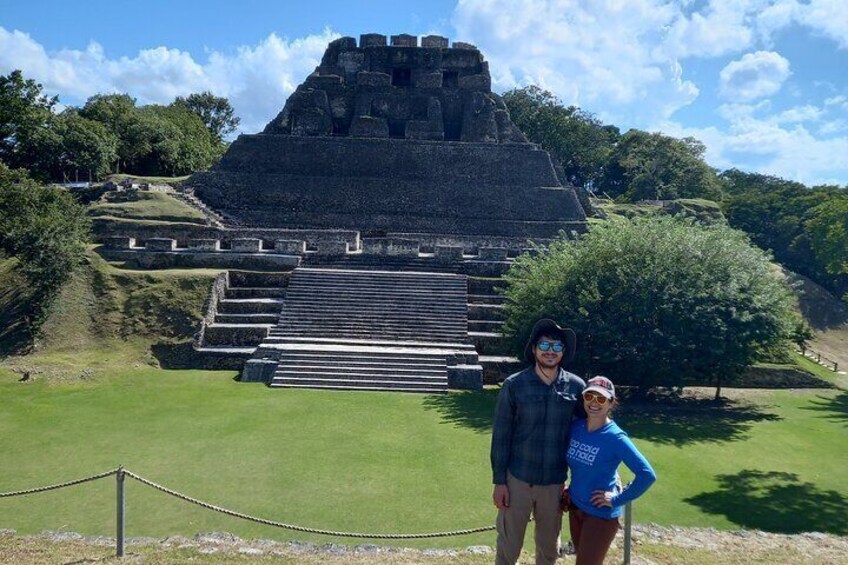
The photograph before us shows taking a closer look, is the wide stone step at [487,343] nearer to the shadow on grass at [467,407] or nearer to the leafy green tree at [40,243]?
the shadow on grass at [467,407]

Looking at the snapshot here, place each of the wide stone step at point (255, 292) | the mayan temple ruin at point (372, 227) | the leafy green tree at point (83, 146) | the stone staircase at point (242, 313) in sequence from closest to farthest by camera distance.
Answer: the mayan temple ruin at point (372, 227), the stone staircase at point (242, 313), the wide stone step at point (255, 292), the leafy green tree at point (83, 146)

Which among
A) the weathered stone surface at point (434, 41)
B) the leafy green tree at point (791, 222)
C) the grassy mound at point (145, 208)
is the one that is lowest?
the grassy mound at point (145, 208)

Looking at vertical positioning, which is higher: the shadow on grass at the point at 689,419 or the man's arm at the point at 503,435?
the man's arm at the point at 503,435

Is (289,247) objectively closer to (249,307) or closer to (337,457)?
(249,307)

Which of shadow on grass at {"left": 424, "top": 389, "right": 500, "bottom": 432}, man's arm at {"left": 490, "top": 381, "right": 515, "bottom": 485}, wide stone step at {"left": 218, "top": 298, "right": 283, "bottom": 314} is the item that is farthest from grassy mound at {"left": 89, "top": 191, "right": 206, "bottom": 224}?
man's arm at {"left": 490, "top": 381, "right": 515, "bottom": 485}

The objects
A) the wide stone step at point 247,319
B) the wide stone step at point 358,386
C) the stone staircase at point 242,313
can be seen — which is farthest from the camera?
the wide stone step at point 247,319

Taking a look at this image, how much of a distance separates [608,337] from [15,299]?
15925mm

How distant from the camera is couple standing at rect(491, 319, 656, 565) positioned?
3898mm

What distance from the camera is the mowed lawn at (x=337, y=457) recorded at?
7488 mm

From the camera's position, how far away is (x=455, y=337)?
1642cm

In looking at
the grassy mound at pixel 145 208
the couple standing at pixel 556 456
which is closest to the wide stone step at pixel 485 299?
the grassy mound at pixel 145 208

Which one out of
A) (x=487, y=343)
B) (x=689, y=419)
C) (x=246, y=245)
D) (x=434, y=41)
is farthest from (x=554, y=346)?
(x=434, y=41)

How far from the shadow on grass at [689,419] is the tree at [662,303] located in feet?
2.26

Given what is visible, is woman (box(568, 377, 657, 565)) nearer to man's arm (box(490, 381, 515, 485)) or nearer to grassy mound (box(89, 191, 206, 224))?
man's arm (box(490, 381, 515, 485))
